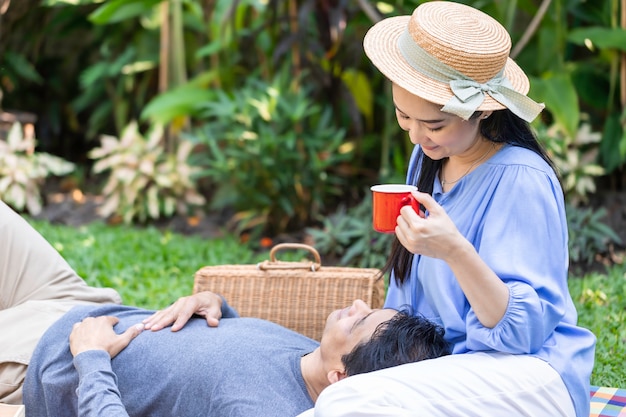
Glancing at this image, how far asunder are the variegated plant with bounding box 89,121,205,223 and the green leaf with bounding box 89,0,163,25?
0.85m

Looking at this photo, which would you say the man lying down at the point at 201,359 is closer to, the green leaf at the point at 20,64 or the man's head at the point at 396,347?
the man's head at the point at 396,347

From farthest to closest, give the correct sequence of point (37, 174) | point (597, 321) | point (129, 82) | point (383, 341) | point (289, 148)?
point (129, 82)
point (37, 174)
point (289, 148)
point (597, 321)
point (383, 341)

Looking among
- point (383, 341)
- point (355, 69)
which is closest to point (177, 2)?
point (355, 69)

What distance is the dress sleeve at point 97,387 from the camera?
8.19 feet

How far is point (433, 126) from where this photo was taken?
96.9 inches

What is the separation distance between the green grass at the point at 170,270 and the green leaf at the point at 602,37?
1.39 m

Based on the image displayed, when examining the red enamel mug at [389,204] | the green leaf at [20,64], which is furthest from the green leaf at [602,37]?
the green leaf at [20,64]

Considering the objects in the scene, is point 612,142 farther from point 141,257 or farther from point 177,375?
point 177,375

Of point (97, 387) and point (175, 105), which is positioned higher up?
point (97, 387)

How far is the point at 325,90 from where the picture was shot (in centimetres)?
616

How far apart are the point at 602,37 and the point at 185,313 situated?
356 centimetres

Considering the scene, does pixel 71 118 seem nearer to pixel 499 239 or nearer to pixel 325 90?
pixel 325 90

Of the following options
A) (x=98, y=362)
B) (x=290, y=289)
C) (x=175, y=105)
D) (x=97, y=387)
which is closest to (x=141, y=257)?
(x=175, y=105)

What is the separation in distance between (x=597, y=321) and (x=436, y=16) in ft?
7.06
